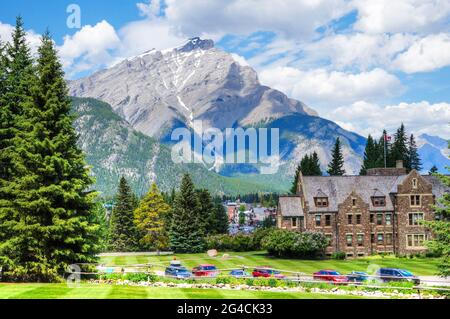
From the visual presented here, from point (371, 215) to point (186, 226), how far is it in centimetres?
3049

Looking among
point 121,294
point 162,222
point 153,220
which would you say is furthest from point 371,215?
point 121,294

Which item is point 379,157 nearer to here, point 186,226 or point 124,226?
point 186,226

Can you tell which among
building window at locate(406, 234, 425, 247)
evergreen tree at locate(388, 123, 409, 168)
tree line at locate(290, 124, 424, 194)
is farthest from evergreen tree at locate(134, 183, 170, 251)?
evergreen tree at locate(388, 123, 409, 168)

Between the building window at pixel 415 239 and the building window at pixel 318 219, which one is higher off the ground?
the building window at pixel 318 219

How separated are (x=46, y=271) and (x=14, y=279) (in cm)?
242

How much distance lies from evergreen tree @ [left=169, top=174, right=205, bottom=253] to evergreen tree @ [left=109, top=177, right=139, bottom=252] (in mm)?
11633

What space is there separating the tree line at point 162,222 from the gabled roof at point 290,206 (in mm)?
16775

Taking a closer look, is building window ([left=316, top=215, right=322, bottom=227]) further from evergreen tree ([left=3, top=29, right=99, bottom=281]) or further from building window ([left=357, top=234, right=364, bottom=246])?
evergreen tree ([left=3, top=29, right=99, bottom=281])

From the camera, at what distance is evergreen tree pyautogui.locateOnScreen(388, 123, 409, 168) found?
11238 centimetres

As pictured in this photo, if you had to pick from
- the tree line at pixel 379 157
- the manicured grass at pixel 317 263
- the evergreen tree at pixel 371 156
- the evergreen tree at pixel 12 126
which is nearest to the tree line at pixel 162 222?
the manicured grass at pixel 317 263

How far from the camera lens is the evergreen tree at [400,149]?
11238 centimetres

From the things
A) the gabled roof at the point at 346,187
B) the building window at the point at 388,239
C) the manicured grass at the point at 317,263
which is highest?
the gabled roof at the point at 346,187

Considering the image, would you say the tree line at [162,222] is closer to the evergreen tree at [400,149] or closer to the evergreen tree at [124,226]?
the evergreen tree at [124,226]
